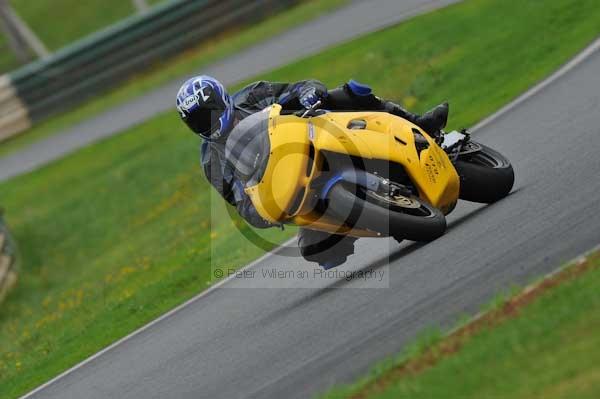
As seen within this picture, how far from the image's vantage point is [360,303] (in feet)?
25.7

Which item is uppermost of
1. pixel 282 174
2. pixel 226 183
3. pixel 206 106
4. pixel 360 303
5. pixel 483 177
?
pixel 206 106

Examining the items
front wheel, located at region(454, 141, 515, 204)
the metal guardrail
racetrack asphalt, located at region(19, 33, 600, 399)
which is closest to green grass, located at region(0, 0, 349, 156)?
the metal guardrail

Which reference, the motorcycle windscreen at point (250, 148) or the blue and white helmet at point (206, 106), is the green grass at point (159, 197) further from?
the motorcycle windscreen at point (250, 148)

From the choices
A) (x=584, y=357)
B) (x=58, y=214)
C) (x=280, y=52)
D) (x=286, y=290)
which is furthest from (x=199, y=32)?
(x=584, y=357)

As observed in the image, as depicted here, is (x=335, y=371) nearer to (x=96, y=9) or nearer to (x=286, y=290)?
(x=286, y=290)

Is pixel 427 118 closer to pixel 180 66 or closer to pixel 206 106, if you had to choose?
pixel 206 106

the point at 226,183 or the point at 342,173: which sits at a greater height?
the point at 342,173

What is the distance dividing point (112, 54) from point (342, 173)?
57.1 ft

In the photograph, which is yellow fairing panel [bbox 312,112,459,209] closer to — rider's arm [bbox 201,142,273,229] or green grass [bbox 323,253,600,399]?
rider's arm [bbox 201,142,273,229]

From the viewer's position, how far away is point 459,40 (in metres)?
16.6

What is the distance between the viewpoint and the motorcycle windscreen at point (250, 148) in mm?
7973

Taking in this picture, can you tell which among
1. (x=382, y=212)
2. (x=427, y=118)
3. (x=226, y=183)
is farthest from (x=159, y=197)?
(x=382, y=212)

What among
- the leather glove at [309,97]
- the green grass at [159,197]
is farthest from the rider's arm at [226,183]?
the green grass at [159,197]

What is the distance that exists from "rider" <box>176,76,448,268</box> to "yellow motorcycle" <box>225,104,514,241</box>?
1.22 feet
